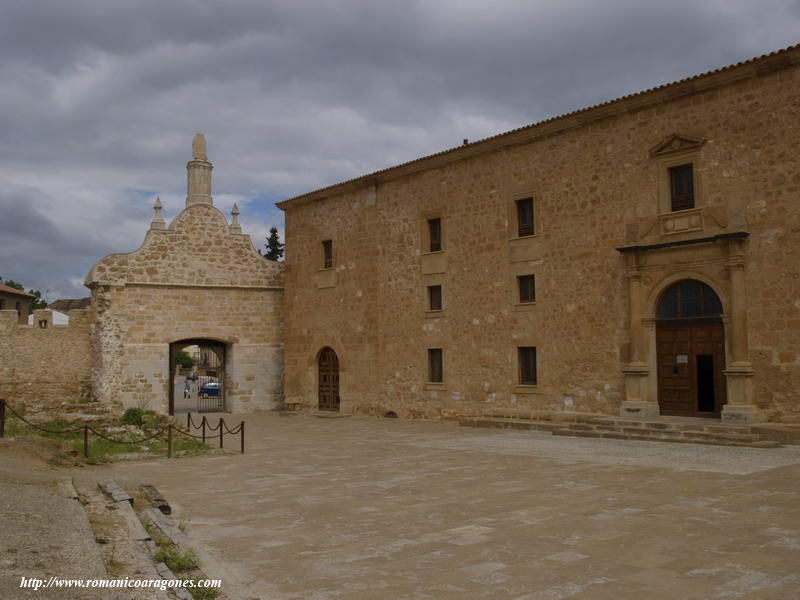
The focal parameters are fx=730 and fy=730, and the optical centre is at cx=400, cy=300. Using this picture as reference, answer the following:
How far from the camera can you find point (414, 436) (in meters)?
17.0

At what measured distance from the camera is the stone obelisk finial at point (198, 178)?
27.2 meters

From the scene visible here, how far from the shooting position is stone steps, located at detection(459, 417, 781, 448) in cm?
1352

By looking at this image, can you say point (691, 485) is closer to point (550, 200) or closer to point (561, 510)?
point (561, 510)

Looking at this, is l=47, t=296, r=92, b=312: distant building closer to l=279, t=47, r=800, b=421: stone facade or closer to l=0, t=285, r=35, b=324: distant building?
l=0, t=285, r=35, b=324: distant building

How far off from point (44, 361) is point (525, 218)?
1577 cm

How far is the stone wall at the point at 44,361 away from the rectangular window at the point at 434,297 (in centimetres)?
1133

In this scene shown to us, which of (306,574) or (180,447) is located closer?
(306,574)

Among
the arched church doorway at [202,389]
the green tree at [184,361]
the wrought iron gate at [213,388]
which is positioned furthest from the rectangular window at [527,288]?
the green tree at [184,361]

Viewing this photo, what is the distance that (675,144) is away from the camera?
53.1 feet

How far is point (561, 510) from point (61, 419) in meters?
15.1

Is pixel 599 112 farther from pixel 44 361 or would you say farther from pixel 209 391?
pixel 209 391

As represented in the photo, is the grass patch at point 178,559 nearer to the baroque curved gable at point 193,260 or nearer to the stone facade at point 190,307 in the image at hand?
the stone facade at point 190,307

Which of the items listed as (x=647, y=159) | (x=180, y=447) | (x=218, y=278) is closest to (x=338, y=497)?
(x=180, y=447)

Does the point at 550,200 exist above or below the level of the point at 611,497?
above
